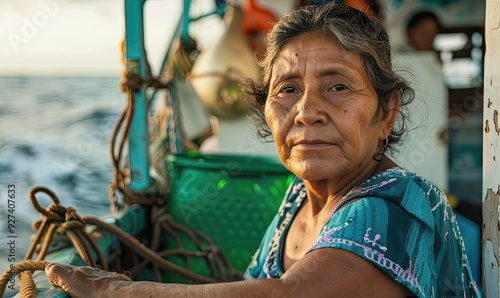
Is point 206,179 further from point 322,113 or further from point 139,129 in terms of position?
point 322,113

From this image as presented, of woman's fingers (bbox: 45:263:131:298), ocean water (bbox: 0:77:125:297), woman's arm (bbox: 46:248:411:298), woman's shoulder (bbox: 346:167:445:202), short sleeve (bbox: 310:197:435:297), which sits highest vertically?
woman's shoulder (bbox: 346:167:445:202)

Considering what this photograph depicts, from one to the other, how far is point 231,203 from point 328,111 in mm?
1415

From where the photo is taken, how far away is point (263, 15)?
4734mm

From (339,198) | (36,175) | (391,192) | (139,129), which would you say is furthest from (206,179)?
(36,175)

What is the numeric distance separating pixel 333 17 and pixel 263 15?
10.8ft

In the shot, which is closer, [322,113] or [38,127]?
[322,113]

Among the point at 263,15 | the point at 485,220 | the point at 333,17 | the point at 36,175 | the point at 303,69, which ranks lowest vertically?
the point at 36,175

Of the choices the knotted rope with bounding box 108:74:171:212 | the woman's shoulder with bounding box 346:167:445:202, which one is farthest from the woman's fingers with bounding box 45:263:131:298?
the knotted rope with bounding box 108:74:171:212

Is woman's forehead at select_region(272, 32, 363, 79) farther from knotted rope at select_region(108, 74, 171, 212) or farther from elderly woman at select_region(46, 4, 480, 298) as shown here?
knotted rope at select_region(108, 74, 171, 212)

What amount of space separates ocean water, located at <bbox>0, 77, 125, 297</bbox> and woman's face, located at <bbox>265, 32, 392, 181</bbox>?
98 cm

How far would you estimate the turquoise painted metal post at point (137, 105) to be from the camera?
2.69 m

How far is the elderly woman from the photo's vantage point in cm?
124

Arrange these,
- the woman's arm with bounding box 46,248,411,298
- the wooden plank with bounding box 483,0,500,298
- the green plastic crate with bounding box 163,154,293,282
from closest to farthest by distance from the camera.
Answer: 1. the woman's arm with bounding box 46,248,411,298
2. the wooden plank with bounding box 483,0,500,298
3. the green plastic crate with bounding box 163,154,293,282

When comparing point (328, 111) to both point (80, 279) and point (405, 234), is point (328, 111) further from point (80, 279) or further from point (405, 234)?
point (80, 279)
